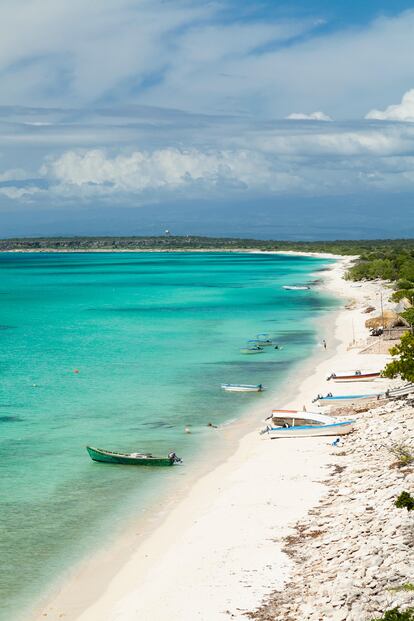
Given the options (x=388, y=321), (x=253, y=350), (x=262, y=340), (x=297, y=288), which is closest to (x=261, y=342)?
(x=262, y=340)

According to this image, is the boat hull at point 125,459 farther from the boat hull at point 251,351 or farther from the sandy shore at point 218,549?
the boat hull at point 251,351

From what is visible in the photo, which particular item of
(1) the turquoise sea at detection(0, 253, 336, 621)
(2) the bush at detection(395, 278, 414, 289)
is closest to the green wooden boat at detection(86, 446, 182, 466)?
(1) the turquoise sea at detection(0, 253, 336, 621)

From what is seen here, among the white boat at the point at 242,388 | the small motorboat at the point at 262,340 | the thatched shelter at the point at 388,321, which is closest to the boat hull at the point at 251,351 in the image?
the small motorboat at the point at 262,340

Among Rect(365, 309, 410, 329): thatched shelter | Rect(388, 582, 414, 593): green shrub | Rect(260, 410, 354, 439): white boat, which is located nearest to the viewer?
Rect(388, 582, 414, 593): green shrub

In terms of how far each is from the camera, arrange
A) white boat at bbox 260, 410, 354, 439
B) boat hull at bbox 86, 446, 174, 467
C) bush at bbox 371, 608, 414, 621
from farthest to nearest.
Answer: white boat at bbox 260, 410, 354, 439
boat hull at bbox 86, 446, 174, 467
bush at bbox 371, 608, 414, 621

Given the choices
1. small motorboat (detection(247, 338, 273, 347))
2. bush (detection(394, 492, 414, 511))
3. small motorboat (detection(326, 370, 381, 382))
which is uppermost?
bush (detection(394, 492, 414, 511))

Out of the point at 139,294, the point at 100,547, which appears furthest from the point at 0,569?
the point at 139,294

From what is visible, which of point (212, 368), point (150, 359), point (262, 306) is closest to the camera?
point (212, 368)

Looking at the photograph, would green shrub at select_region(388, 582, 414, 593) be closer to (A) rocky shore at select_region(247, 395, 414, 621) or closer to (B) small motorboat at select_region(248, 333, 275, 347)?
(A) rocky shore at select_region(247, 395, 414, 621)

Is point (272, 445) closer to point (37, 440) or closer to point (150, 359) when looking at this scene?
point (37, 440)
